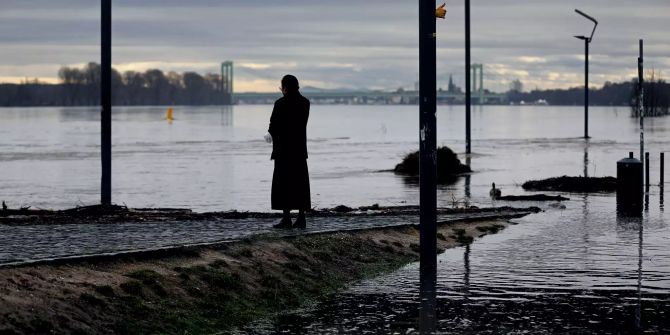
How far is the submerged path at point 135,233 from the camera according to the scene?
12.8 meters

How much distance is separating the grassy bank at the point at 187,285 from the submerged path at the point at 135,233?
0.39 metres

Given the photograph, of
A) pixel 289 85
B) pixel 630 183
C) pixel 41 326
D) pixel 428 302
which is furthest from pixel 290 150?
pixel 630 183

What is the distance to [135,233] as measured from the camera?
603 inches

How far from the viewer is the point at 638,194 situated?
2348 cm

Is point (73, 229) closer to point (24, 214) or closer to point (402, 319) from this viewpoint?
point (24, 214)

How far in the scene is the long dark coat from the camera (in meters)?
15.9

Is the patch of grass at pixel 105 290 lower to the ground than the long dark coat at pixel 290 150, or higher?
lower

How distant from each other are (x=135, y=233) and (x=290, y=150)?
2.17 m

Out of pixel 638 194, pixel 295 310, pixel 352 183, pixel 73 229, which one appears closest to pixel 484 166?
pixel 352 183

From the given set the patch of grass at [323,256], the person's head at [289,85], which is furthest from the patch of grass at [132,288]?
the person's head at [289,85]

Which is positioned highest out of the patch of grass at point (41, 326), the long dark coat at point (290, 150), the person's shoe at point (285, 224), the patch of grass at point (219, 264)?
the long dark coat at point (290, 150)

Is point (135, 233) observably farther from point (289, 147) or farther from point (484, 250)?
point (484, 250)

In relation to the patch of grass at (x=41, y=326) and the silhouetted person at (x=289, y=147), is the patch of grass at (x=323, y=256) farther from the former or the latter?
the patch of grass at (x=41, y=326)

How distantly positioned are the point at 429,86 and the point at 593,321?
3.03 metres
